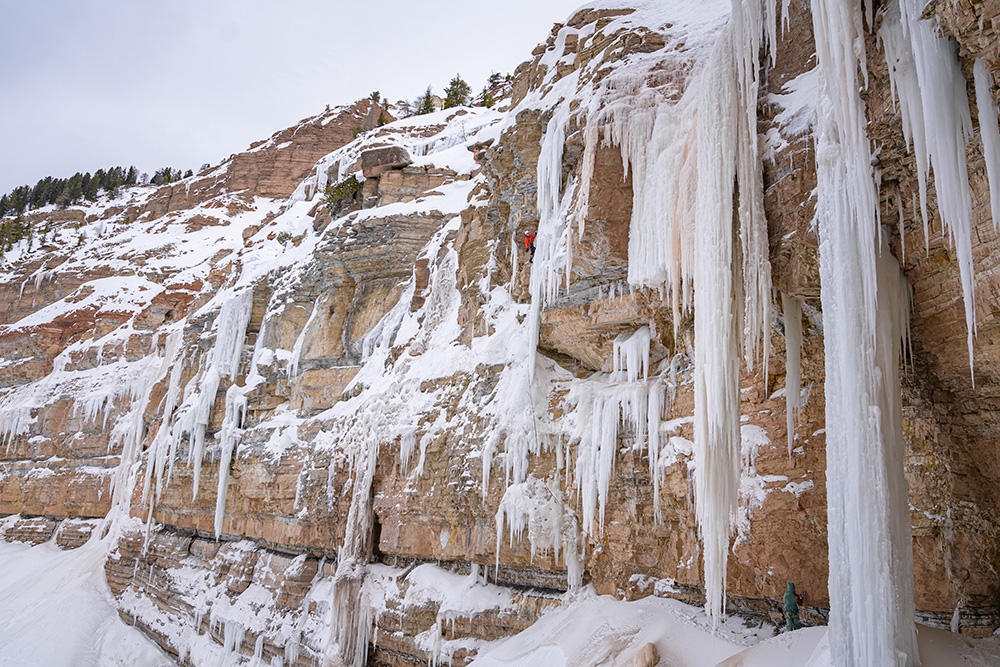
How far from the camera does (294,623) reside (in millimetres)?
14648

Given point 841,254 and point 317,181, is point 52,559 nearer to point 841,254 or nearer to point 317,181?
point 317,181

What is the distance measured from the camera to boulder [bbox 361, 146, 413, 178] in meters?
21.5

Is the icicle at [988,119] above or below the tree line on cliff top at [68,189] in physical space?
below

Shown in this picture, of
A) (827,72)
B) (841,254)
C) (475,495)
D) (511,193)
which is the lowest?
(475,495)

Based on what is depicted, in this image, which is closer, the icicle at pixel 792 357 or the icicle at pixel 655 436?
the icicle at pixel 792 357

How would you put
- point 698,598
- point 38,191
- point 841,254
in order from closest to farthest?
point 841,254
point 698,598
point 38,191

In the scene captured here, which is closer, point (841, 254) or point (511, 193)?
point (841, 254)

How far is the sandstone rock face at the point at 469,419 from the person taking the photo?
6.47 m

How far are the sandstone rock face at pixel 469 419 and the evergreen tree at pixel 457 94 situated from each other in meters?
11.5

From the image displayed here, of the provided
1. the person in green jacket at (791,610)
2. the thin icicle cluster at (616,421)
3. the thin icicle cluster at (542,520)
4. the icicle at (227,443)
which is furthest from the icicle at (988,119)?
the icicle at (227,443)

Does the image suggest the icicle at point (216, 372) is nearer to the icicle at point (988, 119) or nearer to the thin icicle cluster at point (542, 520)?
the thin icicle cluster at point (542, 520)

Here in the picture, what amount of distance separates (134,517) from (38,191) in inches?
2356

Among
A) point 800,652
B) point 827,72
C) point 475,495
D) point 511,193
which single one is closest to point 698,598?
point 800,652

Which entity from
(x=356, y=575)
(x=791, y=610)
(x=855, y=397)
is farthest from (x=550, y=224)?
(x=356, y=575)
